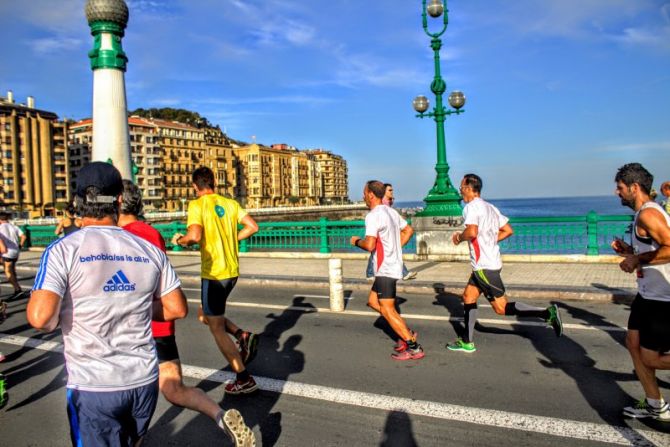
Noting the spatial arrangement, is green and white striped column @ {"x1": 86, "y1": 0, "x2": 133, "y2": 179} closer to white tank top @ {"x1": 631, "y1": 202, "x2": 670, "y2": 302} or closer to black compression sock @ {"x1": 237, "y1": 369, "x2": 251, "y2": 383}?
black compression sock @ {"x1": 237, "y1": 369, "x2": 251, "y2": 383}

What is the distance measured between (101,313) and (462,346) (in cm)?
464

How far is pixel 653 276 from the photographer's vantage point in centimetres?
392

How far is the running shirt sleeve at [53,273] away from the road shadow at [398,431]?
2.49 meters

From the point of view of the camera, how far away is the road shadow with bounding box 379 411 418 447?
3752 millimetres

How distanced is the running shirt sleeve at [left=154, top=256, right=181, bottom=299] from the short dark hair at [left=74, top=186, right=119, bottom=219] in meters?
0.37

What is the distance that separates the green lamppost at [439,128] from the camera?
15.5 metres

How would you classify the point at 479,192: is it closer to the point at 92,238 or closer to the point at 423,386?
the point at 423,386

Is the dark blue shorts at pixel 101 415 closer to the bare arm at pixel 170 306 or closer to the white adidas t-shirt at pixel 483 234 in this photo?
the bare arm at pixel 170 306

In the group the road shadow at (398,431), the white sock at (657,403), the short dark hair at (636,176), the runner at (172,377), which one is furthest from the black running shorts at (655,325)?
the runner at (172,377)

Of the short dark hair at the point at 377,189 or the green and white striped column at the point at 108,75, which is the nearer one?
the short dark hair at the point at 377,189

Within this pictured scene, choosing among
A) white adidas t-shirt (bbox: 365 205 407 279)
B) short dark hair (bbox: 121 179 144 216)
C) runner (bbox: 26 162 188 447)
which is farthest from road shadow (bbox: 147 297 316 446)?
short dark hair (bbox: 121 179 144 216)

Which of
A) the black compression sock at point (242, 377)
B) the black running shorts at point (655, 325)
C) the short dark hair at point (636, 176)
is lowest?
the black compression sock at point (242, 377)

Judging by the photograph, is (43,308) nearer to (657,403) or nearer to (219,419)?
(219,419)

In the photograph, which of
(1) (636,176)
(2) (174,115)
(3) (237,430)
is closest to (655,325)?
(1) (636,176)
